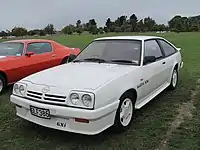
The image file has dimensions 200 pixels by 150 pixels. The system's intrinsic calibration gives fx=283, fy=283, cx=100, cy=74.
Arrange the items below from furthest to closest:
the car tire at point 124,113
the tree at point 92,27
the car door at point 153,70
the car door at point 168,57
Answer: the tree at point 92,27
the car door at point 168,57
the car door at point 153,70
the car tire at point 124,113

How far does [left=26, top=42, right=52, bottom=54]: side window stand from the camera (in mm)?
7307

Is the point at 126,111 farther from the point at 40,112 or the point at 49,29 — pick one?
the point at 49,29

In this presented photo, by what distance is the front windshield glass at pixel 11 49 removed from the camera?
22.9ft

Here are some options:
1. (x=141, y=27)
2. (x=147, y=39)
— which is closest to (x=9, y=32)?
(x=141, y=27)

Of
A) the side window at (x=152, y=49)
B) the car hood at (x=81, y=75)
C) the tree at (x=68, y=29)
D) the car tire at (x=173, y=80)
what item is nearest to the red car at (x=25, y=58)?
the car hood at (x=81, y=75)

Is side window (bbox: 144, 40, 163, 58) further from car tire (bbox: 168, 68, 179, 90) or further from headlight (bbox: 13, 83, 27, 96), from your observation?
headlight (bbox: 13, 83, 27, 96)

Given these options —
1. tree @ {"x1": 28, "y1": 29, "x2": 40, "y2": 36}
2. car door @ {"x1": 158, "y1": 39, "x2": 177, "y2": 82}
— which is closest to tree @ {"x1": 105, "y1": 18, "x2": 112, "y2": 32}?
tree @ {"x1": 28, "y1": 29, "x2": 40, "y2": 36}

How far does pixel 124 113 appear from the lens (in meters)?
4.17

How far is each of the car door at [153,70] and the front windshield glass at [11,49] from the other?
3.28 metres

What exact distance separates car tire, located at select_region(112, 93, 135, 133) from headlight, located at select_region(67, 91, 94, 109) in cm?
56

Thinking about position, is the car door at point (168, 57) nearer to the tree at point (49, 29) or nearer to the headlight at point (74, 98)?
the headlight at point (74, 98)

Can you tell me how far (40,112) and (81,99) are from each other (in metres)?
0.62

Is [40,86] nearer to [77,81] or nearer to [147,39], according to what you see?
[77,81]

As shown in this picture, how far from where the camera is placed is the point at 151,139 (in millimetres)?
3936
